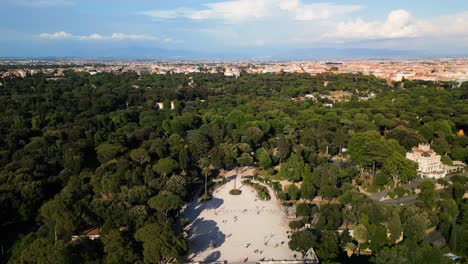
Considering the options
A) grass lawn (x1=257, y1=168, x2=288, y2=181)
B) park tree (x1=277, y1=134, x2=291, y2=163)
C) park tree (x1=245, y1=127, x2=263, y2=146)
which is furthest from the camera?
park tree (x1=245, y1=127, x2=263, y2=146)

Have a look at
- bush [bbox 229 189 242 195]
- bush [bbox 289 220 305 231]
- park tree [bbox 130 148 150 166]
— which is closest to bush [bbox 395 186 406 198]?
bush [bbox 289 220 305 231]

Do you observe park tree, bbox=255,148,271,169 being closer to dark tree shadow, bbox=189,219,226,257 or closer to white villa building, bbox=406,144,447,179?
dark tree shadow, bbox=189,219,226,257

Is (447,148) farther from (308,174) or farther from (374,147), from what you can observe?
(308,174)

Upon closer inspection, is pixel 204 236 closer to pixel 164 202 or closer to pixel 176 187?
pixel 164 202

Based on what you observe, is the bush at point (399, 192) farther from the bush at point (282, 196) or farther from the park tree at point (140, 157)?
the park tree at point (140, 157)

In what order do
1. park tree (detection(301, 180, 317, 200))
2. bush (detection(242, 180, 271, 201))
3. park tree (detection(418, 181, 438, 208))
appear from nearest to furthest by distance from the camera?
park tree (detection(418, 181, 438, 208)), park tree (detection(301, 180, 317, 200)), bush (detection(242, 180, 271, 201))

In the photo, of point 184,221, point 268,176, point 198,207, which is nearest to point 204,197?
point 198,207

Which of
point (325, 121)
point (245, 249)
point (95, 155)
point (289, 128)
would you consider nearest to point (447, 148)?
point (325, 121)
